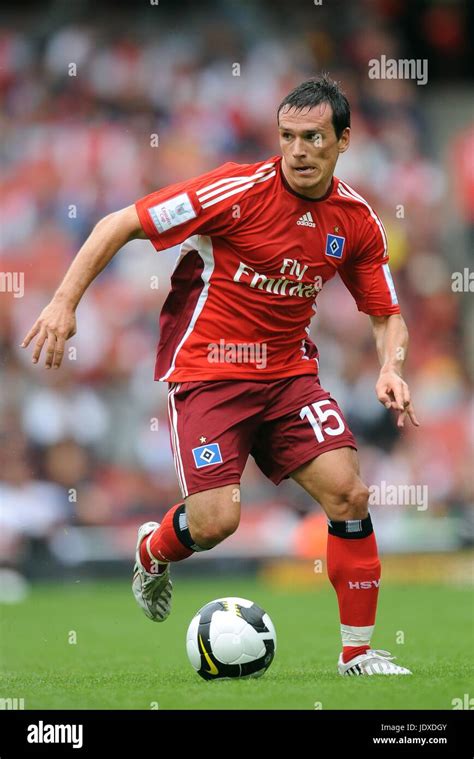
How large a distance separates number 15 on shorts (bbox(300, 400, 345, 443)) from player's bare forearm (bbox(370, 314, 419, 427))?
28 centimetres

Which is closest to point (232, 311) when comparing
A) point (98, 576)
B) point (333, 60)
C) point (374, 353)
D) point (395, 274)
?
point (98, 576)

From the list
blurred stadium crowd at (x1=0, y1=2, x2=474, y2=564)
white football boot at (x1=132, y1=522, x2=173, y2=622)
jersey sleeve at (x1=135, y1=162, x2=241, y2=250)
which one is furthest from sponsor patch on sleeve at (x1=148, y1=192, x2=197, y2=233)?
blurred stadium crowd at (x1=0, y1=2, x2=474, y2=564)

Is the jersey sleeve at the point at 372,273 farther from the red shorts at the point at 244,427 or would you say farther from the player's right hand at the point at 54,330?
the player's right hand at the point at 54,330

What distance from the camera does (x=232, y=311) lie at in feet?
19.4

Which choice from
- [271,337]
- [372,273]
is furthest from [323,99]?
[271,337]

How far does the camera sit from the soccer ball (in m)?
5.64

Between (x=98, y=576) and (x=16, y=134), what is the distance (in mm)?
5411

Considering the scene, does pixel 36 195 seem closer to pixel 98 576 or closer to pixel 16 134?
pixel 16 134

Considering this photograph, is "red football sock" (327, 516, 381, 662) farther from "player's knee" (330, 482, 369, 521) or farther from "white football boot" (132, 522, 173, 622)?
"white football boot" (132, 522, 173, 622)

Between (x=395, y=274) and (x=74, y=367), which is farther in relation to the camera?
(x=395, y=274)

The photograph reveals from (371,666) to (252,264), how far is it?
1.92 m

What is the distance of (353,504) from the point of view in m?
5.67

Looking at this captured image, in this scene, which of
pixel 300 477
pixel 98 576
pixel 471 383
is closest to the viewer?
pixel 300 477

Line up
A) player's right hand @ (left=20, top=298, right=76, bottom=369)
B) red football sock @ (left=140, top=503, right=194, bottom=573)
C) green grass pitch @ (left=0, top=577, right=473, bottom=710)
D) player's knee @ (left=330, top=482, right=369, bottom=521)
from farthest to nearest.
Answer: red football sock @ (left=140, top=503, right=194, bottom=573)
player's knee @ (left=330, top=482, right=369, bottom=521)
player's right hand @ (left=20, top=298, right=76, bottom=369)
green grass pitch @ (left=0, top=577, right=473, bottom=710)
